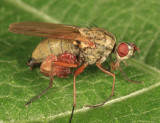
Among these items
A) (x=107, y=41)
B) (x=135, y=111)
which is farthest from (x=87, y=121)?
(x=107, y=41)

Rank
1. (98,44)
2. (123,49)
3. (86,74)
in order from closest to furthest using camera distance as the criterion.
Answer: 1. (123,49)
2. (98,44)
3. (86,74)

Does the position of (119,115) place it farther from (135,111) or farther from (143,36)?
(143,36)

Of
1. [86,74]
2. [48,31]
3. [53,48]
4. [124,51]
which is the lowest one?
[86,74]

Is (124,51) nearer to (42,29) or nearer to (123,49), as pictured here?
(123,49)

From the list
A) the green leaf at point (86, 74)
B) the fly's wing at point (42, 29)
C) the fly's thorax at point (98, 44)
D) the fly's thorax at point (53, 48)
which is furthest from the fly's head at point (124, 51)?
the fly's wing at point (42, 29)

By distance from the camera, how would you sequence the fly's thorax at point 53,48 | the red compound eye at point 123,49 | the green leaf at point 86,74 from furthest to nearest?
the fly's thorax at point 53,48
the red compound eye at point 123,49
the green leaf at point 86,74

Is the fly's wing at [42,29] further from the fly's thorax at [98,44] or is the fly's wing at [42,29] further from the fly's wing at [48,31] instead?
the fly's thorax at [98,44]

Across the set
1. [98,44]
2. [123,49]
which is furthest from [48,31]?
[123,49]
